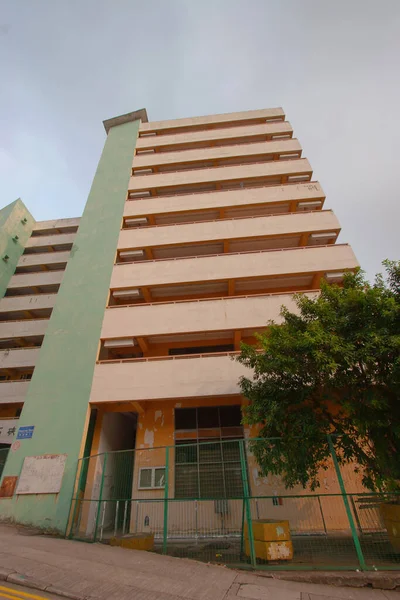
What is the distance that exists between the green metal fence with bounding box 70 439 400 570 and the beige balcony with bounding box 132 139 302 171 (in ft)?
59.1

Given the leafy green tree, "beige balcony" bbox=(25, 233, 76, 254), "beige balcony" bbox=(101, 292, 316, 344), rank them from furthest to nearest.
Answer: "beige balcony" bbox=(25, 233, 76, 254)
"beige balcony" bbox=(101, 292, 316, 344)
the leafy green tree

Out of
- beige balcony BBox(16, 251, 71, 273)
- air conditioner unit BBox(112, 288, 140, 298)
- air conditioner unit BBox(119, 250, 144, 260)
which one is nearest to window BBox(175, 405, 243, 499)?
air conditioner unit BBox(112, 288, 140, 298)

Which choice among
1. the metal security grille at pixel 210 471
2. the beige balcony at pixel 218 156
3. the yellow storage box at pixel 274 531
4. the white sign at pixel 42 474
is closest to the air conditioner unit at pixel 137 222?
the beige balcony at pixel 218 156

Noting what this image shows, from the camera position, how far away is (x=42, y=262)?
2609cm

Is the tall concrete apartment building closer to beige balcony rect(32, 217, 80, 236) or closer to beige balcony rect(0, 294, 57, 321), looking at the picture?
beige balcony rect(0, 294, 57, 321)

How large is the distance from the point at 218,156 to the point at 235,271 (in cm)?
1032

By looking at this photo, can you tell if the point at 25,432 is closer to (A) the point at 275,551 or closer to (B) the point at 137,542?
(B) the point at 137,542

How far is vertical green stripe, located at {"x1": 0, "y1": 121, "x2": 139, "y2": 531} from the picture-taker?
11047mm

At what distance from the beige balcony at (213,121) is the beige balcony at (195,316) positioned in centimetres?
1712

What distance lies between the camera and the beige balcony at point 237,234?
55.5ft

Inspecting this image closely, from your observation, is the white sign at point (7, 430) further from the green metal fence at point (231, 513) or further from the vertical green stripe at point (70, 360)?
the green metal fence at point (231, 513)

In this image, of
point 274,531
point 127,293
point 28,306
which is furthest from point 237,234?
point 28,306

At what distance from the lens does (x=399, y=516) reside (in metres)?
6.66

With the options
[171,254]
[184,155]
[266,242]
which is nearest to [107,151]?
[184,155]
